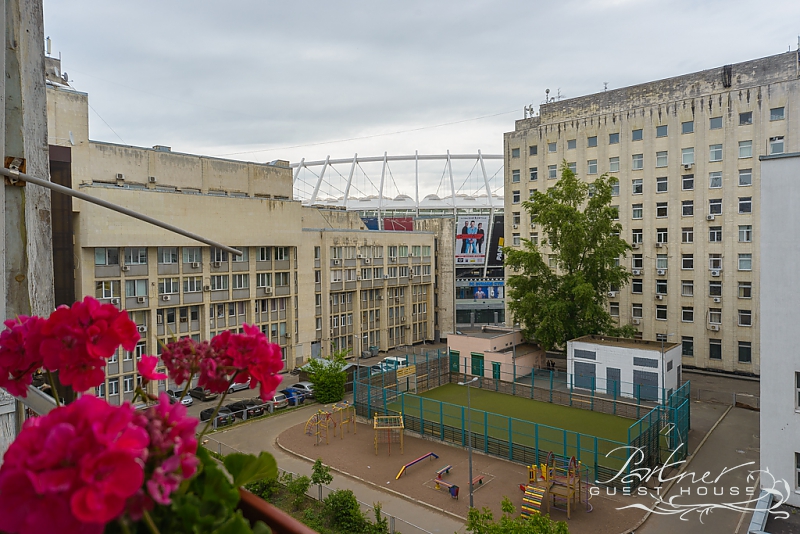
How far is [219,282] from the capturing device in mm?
26891

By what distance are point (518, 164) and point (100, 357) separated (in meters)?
36.0

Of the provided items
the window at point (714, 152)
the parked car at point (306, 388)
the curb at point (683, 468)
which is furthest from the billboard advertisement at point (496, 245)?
the curb at point (683, 468)

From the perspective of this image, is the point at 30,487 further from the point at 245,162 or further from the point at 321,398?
the point at 245,162

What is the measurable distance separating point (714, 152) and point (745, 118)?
6.53 feet

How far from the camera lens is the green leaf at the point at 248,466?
1276 millimetres

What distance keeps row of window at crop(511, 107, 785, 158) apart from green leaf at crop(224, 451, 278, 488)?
104 feet

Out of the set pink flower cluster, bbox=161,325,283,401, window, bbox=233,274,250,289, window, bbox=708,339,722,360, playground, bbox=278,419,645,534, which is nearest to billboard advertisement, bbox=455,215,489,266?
window, bbox=708,339,722,360

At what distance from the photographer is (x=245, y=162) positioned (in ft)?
101

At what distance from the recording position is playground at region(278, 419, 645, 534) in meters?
13.3

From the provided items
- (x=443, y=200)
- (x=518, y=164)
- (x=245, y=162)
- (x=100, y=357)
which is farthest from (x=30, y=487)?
(x=443, y=200)

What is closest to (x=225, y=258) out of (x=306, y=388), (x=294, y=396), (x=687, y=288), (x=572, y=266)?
(x=306, y=388)

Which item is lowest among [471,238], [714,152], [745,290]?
[745,290]

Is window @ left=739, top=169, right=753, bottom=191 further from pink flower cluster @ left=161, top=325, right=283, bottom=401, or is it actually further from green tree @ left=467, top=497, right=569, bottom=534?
pink flower cluster @ left=161, top=325, right=283, bottom=401

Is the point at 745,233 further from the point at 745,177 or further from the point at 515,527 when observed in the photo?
the point at 515,527
